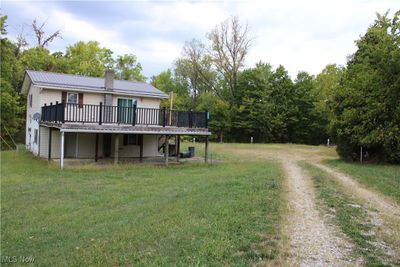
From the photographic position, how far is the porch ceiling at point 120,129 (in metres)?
15.6

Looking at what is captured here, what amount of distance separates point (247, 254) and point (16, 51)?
134 ft

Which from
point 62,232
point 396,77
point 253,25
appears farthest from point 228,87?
point 62,232

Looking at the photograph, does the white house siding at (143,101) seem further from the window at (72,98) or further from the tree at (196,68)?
the tree at (196,68)

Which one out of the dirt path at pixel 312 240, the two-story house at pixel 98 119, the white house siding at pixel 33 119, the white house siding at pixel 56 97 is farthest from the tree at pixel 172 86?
the dirt path at pixel 312 240

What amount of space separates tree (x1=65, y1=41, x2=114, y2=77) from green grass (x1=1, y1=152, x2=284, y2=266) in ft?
86.7

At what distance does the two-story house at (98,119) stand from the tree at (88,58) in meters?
14.9

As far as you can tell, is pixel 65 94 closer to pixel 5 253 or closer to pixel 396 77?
pixel 5 253

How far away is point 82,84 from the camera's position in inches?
797

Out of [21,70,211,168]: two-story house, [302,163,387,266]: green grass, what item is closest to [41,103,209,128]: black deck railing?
[21,70,211,168]: two-story house

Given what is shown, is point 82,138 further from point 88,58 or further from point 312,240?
point 88,58

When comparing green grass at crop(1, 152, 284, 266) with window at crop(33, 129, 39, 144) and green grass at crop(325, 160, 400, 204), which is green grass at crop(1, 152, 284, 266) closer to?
green grass at crop(325, 160, 400, 204)

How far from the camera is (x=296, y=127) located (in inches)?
1735

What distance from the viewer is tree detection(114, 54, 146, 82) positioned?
45.6 meters

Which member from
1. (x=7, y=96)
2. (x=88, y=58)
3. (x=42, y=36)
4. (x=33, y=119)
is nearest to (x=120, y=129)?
(x=33, y=119)
